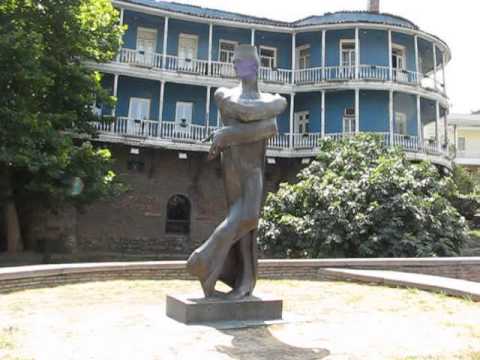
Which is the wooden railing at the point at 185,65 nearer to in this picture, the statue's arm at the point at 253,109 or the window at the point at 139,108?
the window at the point at 139,108

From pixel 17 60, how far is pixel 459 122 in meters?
32.9

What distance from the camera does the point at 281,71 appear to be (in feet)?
77.6

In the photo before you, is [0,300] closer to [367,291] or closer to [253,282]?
[253,282]

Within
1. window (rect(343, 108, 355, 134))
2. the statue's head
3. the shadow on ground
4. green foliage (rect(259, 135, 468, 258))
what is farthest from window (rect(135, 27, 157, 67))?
the shadow on ground

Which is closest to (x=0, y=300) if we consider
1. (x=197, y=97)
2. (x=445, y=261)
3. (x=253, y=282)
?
(x=253, y=282)

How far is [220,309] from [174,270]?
14.2ft

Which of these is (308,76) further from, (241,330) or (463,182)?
(241,330)

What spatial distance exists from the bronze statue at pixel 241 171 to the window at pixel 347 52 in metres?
18.6

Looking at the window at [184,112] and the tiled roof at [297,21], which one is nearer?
the tiled roof at [297,21]

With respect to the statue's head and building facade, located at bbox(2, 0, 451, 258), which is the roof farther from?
the statue's head

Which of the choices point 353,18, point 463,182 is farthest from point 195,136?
point 463,182

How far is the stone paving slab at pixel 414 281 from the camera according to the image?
A: 26.4 feet

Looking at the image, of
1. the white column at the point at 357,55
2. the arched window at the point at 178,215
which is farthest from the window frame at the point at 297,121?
the arched window at the point at 178,215

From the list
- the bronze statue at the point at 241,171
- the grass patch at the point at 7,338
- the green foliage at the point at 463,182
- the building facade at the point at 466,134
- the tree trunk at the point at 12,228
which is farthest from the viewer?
the building facade at the point at 466,134
